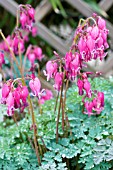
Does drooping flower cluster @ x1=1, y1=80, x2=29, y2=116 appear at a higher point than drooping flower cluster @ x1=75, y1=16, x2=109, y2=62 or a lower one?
lower

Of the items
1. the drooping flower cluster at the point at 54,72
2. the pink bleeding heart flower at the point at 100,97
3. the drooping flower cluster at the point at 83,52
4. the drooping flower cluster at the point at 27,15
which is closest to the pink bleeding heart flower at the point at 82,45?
the drooping flower cluster at the point at 83,52

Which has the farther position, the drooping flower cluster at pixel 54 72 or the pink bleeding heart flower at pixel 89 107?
the pink bleeding heart flower at pixel 89 107

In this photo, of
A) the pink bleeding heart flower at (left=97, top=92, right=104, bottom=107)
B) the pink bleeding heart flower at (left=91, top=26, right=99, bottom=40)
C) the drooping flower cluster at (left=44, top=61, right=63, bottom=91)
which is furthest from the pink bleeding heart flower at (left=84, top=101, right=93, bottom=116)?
the pink bleeding heart flower at (left=91, top=26, right=99, bottom=40)

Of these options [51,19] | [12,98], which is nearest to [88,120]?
[12,98]

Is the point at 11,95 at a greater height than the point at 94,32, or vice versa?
the point at 94,32

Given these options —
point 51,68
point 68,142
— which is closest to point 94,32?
point 51,68

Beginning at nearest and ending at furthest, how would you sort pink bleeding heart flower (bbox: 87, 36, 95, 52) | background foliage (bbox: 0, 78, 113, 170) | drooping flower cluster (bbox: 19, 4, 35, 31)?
pink bleeding heart flower (bbox: 87, 36, 95, 52) → background foliage (bbox: 0, 78, 113, 170) → drooping flower cluster (bbox: 19, 4, 35, 31)

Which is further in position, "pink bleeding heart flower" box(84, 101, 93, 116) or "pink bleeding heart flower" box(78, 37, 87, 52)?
"pink bleeding heart flower" box(84, 101, 93, 116)

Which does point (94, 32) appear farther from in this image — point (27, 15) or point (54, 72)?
point (27, 15)

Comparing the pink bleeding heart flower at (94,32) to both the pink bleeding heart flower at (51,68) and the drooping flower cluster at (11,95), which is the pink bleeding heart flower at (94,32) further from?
the drooping flower cluster at (11,95)

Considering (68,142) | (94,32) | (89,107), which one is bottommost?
(68,142)

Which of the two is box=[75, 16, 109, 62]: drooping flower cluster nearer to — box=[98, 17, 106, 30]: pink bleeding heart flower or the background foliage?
box=[98, 17, 106, 30]: pink bleeding heart flower
